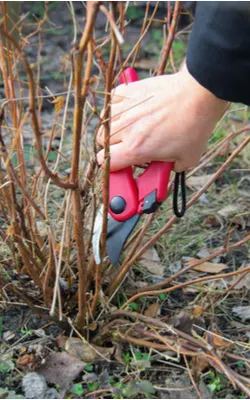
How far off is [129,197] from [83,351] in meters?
0.44

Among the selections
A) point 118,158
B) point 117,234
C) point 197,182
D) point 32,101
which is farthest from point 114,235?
point 197,182

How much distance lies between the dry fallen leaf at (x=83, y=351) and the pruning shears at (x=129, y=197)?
25cm

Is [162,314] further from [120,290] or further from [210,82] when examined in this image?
[210,82]

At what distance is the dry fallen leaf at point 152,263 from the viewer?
195 centimetres

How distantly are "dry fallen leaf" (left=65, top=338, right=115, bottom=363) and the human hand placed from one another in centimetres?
54

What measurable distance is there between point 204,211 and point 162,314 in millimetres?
671

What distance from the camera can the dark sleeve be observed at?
44.3 inches

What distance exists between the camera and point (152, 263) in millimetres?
1995

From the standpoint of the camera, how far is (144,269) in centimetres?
193

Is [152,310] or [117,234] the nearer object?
[117,234]

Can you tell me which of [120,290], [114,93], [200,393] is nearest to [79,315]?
[120,290]

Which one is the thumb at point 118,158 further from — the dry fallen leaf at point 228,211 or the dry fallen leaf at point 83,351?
the dry fallen leaf at point 228,211

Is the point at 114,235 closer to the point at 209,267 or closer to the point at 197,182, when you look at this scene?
the point at 209,267

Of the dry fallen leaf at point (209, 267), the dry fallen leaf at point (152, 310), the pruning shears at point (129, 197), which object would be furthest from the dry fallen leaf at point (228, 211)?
the pruning shears at point (129, 197)
